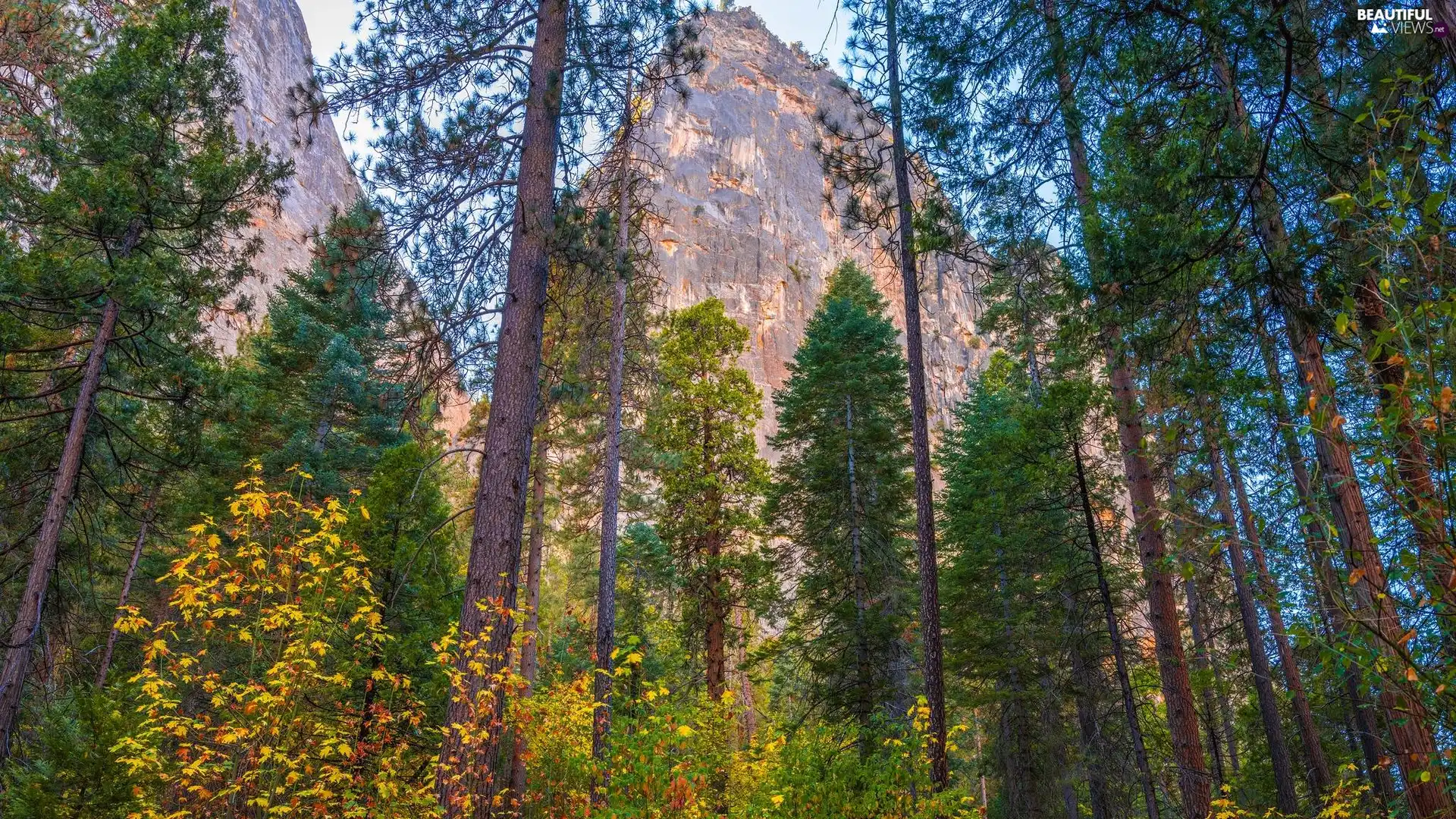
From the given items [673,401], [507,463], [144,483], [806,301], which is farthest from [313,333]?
[806,301]

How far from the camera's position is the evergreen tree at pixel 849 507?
12547mm

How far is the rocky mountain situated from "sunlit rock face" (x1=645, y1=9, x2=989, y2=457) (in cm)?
16

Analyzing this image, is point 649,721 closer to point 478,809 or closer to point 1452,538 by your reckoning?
point 478,809

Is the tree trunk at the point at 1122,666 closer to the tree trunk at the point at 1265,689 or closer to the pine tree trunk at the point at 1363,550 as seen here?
the tree trunk at the point at 1265,689

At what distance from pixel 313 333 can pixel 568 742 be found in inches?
438

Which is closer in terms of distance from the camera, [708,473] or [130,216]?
[130,216]

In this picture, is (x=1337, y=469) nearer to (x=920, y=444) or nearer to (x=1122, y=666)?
(x=920, y=444)

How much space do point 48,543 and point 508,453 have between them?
20.4 feet

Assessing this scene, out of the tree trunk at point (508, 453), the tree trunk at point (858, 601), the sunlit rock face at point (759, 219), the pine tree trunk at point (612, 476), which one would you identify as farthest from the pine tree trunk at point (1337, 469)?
the sunlit rock face at point (759, 219)

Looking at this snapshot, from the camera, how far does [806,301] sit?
226 feet

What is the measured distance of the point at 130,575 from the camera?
41.6ft

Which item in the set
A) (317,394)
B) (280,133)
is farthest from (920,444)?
(280,133)

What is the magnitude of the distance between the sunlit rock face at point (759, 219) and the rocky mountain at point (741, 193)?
0.52 feet

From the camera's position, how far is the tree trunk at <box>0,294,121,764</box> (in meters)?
7.22
